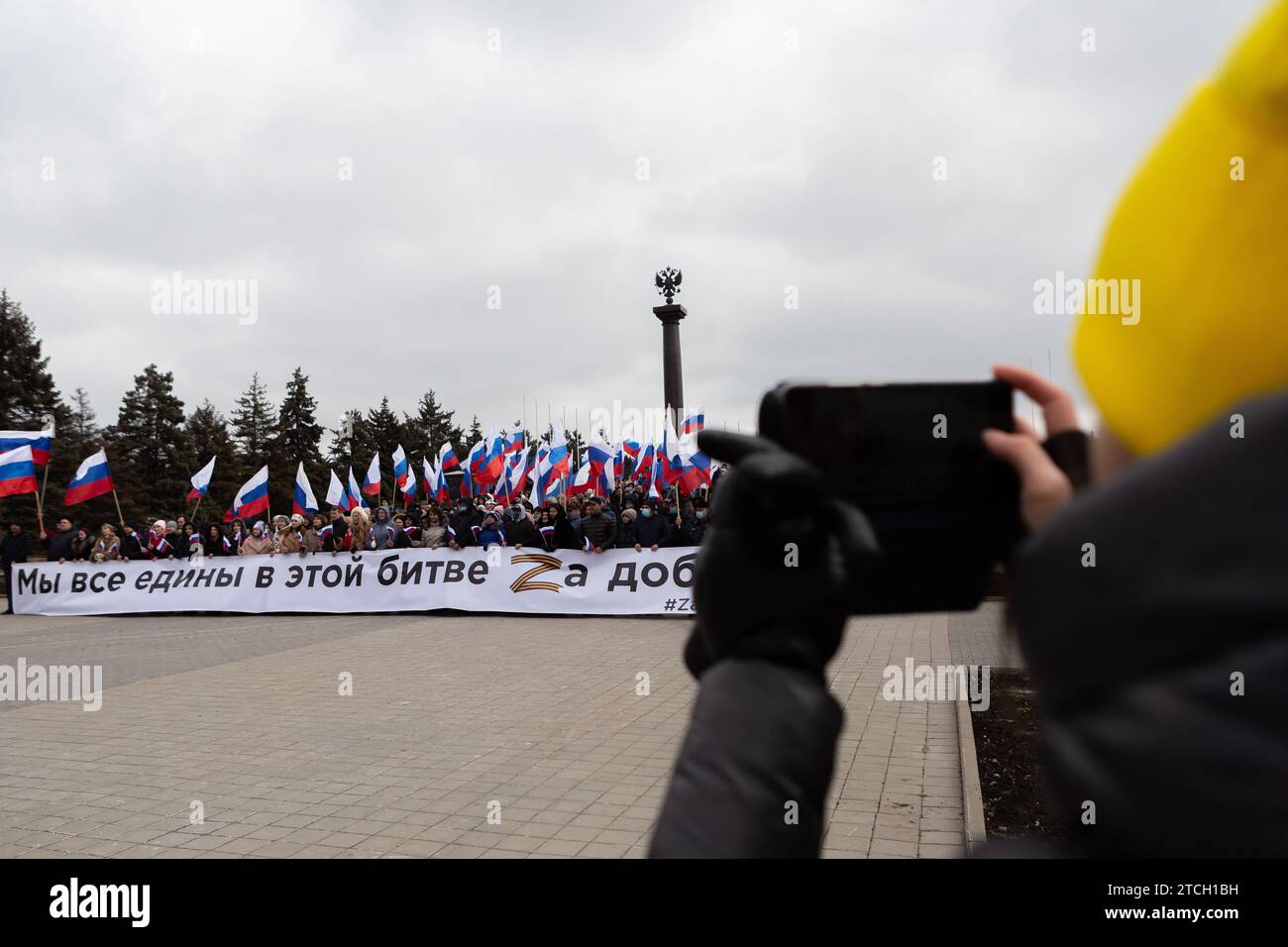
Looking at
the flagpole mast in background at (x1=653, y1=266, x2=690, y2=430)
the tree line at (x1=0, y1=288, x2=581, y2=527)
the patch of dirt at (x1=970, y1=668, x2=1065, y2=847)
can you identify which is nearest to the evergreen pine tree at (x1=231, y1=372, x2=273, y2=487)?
the tree line at (x1=0, y1=288, x2=581, y2=527)

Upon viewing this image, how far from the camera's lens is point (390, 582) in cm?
1524

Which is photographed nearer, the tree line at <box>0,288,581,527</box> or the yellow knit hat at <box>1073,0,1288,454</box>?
the yellow knit hat at <box>1073,0,1288,454</box>

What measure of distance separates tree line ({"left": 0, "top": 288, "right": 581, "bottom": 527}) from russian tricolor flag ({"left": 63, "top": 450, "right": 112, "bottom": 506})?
2926 centimetres

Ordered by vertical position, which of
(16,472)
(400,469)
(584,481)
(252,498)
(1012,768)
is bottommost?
(1012,768)

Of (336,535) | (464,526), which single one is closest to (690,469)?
(464,526)

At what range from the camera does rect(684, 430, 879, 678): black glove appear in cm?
105

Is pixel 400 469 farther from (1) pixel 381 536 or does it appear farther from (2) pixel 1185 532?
(2) pixel 1185 532

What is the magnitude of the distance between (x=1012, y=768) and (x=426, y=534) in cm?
1155

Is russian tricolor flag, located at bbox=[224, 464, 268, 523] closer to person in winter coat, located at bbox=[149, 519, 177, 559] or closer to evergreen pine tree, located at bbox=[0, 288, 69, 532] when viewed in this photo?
person in winter coat, located at bbox=[149, 519, 177, 559]
